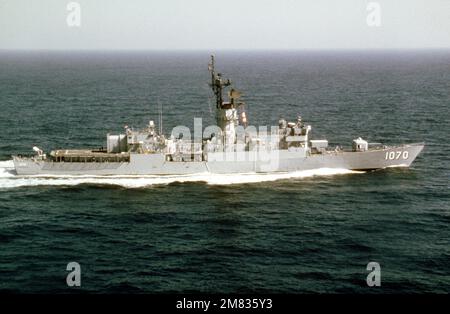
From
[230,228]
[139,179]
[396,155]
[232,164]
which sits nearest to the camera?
[230,228]

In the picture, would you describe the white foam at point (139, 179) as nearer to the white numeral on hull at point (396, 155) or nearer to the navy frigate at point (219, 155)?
the navy frigate at point (219, 155)

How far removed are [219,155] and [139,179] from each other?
26.6 ft

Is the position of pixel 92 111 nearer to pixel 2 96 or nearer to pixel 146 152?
pixel 2 96

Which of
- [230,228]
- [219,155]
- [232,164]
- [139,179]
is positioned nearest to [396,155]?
[232,164]

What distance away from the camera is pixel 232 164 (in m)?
49.8

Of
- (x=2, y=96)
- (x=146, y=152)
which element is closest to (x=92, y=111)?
(x=2, y=96)

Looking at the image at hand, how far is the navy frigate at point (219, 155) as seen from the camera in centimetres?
4894

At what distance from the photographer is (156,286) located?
28297 mm

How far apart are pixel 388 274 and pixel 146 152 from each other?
2713cm

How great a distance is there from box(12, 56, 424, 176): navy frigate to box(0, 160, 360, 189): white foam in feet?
1.55

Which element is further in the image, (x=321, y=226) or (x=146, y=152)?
(x=146, y=152)

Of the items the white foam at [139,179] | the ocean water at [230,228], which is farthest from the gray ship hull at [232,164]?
the ocean water at [230,228]

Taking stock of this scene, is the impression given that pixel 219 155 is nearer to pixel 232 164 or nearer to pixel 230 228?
pixel 232 164
